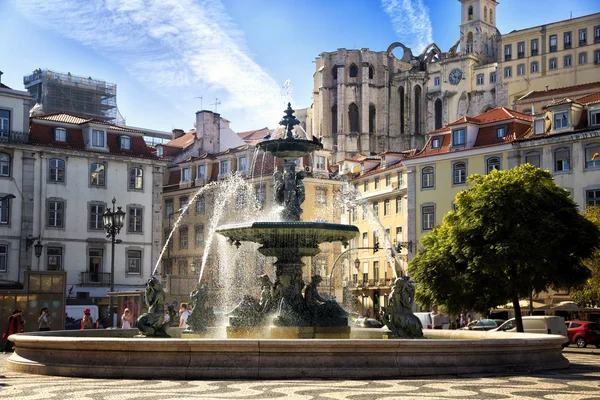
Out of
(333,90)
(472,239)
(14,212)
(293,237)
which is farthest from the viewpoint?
(333,90)

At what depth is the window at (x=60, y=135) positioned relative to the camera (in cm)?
4878

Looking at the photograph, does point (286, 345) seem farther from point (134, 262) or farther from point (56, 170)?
point (134, 262)

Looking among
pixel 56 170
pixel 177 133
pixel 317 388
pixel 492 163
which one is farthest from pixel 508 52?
pixel 317 388

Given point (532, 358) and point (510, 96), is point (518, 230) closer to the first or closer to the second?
point (532, 358)

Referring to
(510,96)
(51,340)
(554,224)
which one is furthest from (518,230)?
(510,96)

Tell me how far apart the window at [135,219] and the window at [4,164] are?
23.2 feet

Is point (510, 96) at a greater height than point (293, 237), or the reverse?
point (510, 96)

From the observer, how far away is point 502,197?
1241 inches

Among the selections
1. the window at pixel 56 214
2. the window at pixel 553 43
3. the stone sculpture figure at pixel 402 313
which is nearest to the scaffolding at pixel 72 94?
the window at pixel 56 214

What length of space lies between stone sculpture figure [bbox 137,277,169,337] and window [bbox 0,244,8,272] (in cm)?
2909

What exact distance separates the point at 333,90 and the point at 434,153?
65.7 metres

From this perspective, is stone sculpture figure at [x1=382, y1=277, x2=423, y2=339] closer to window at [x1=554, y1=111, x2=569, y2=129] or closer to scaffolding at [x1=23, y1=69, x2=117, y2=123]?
window at [x1=554, y1=111, x2=569, y2=129]

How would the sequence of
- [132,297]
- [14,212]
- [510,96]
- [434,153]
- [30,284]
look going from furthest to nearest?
[510,96], [434,153], [14,212], [132,297], [30,284]

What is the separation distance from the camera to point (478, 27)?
109 metres
